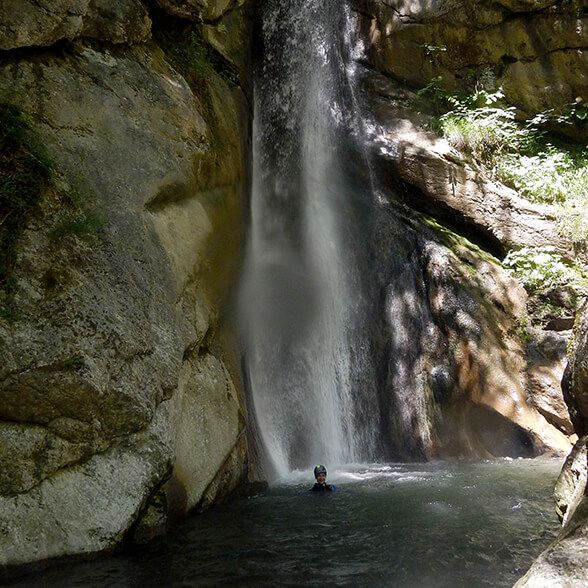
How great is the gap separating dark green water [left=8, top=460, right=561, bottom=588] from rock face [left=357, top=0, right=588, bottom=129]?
859 centimetres

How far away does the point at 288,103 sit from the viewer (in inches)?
463

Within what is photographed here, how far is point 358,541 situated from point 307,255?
6.64 metres

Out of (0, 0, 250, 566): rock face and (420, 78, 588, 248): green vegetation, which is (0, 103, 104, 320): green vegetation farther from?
(420, 78, 588, 248): green vegetation

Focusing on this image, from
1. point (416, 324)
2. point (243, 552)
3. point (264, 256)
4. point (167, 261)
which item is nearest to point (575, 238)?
point (416, 324)

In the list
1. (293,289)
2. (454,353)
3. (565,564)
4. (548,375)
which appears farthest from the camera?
(293,289)

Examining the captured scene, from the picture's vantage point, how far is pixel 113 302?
209 inches

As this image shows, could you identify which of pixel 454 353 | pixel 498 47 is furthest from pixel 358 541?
pixel 498 47

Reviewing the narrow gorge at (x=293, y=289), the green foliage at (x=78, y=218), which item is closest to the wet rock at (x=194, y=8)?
the narrow gorge at (x=293, y=289)

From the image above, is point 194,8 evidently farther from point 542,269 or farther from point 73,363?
point 542,269

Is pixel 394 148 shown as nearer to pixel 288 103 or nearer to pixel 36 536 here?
pixel 288 103

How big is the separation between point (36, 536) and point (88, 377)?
1.28 metres

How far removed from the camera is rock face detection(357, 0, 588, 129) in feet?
38.3

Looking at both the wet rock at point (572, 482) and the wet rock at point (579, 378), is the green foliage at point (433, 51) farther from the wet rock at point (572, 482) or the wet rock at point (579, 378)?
the wet rock at point (572, 482)

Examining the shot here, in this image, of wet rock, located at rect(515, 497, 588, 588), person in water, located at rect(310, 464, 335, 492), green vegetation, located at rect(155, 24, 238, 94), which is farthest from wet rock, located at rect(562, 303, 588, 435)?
green vegetation, located at rect(155, 24, 238, 94)
